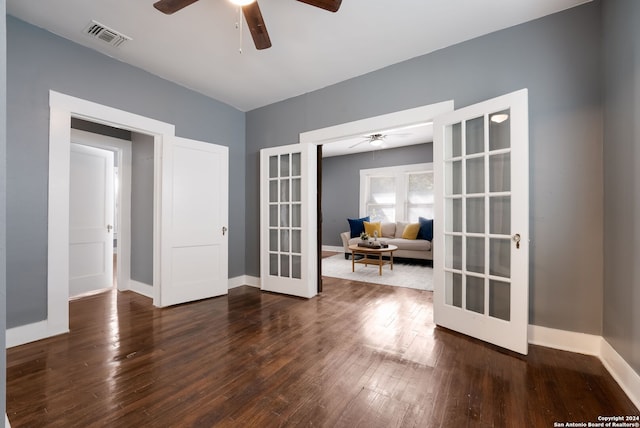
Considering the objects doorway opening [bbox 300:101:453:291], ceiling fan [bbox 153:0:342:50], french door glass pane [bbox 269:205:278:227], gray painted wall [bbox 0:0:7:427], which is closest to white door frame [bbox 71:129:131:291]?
french door glass pane [bbox 269:205:278:227]

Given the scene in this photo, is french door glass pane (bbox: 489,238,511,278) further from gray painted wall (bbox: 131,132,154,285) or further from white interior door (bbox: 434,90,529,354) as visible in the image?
gray painted wall (bbox: 131,132,154,285)

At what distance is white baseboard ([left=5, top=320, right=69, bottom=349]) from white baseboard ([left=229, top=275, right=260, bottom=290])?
1.93 meters

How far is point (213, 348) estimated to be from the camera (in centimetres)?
222

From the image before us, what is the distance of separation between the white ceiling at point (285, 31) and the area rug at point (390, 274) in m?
3.15

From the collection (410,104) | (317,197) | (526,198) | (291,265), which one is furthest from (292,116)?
(526,198)

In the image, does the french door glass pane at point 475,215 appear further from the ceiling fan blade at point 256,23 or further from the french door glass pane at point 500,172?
the ceiling fan blade at point 256,23

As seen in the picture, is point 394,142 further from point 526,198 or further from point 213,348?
point 213,348

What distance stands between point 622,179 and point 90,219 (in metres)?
5.89

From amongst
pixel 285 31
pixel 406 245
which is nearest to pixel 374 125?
pixel 285 31

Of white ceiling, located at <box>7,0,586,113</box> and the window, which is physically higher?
white ceiling, located at <box>7,0,586,113</box>

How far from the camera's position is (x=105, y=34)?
2469 mm

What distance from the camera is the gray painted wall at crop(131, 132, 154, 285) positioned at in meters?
3.68

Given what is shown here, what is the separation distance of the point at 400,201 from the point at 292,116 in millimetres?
4221

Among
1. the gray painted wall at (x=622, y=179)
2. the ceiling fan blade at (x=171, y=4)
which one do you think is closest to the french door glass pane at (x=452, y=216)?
the gray painted wall at (x=622, y=179)
